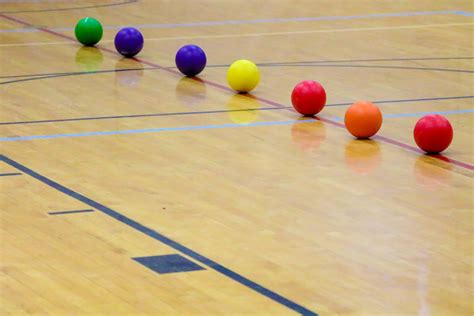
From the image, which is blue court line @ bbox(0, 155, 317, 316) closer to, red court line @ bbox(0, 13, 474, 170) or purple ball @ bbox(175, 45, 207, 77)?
red court line @ bbox(0, 13, 474, 170)

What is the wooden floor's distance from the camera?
625 centimetres

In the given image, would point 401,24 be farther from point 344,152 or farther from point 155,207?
point 155,207

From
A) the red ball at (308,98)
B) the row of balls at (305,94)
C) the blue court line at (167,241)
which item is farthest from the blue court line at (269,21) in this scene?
the blue court line at (167,241)

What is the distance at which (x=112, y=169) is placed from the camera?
873cm

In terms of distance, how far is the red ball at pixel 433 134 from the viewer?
9305 mm

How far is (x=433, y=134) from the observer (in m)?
9.31

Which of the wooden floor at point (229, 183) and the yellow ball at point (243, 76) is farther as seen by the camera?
the yellow ball at point (243, 76)

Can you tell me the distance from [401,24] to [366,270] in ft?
35.7

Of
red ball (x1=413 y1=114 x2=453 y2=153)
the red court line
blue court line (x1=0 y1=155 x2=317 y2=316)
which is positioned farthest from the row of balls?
blue court line (x1=0 y1=155 x2=317 y2=316)

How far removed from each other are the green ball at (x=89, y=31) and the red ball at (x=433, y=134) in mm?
6180

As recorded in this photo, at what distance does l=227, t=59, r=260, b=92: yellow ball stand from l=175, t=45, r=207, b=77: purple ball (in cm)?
81

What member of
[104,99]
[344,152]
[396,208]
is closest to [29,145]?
[104,99]

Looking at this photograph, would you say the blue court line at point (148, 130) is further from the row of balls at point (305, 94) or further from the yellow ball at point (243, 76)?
the yellow ball at point (243, 76)

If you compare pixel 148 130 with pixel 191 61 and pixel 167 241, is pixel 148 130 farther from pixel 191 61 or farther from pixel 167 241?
pixel 167 241
